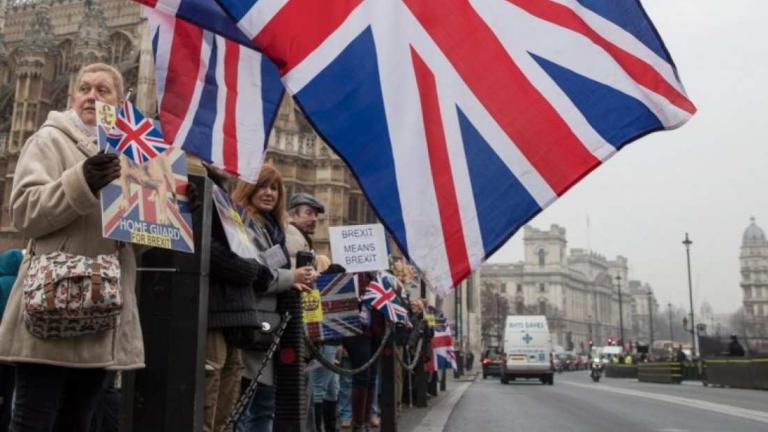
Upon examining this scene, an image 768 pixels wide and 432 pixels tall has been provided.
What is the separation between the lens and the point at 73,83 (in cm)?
3038

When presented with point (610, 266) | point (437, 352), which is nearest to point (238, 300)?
point (437, 352)

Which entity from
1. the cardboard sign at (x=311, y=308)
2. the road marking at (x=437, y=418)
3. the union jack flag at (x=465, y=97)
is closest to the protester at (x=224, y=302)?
the union jack flag at (x=465, y=97)

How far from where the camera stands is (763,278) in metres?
146

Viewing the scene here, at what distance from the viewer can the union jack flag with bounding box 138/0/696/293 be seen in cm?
286

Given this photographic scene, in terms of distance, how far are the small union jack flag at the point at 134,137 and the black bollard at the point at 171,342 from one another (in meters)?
0.38

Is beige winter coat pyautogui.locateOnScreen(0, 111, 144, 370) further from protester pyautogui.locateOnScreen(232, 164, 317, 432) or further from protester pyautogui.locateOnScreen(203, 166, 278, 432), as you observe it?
protester pyautogui.locateOnScreen(232, 164, 317, 432)

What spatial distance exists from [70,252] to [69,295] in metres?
0.21

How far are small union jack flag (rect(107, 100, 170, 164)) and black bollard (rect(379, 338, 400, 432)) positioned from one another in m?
5.08

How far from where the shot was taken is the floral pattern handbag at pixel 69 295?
2514 millimetres

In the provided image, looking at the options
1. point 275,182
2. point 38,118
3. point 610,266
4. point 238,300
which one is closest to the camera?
point 238,300

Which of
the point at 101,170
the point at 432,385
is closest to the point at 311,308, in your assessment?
the point at 101,170

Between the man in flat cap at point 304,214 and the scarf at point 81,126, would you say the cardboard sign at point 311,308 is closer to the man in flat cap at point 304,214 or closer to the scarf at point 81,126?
the man in flat cap at point 304,214

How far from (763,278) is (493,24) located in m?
164

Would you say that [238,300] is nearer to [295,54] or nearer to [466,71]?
[295,54]
